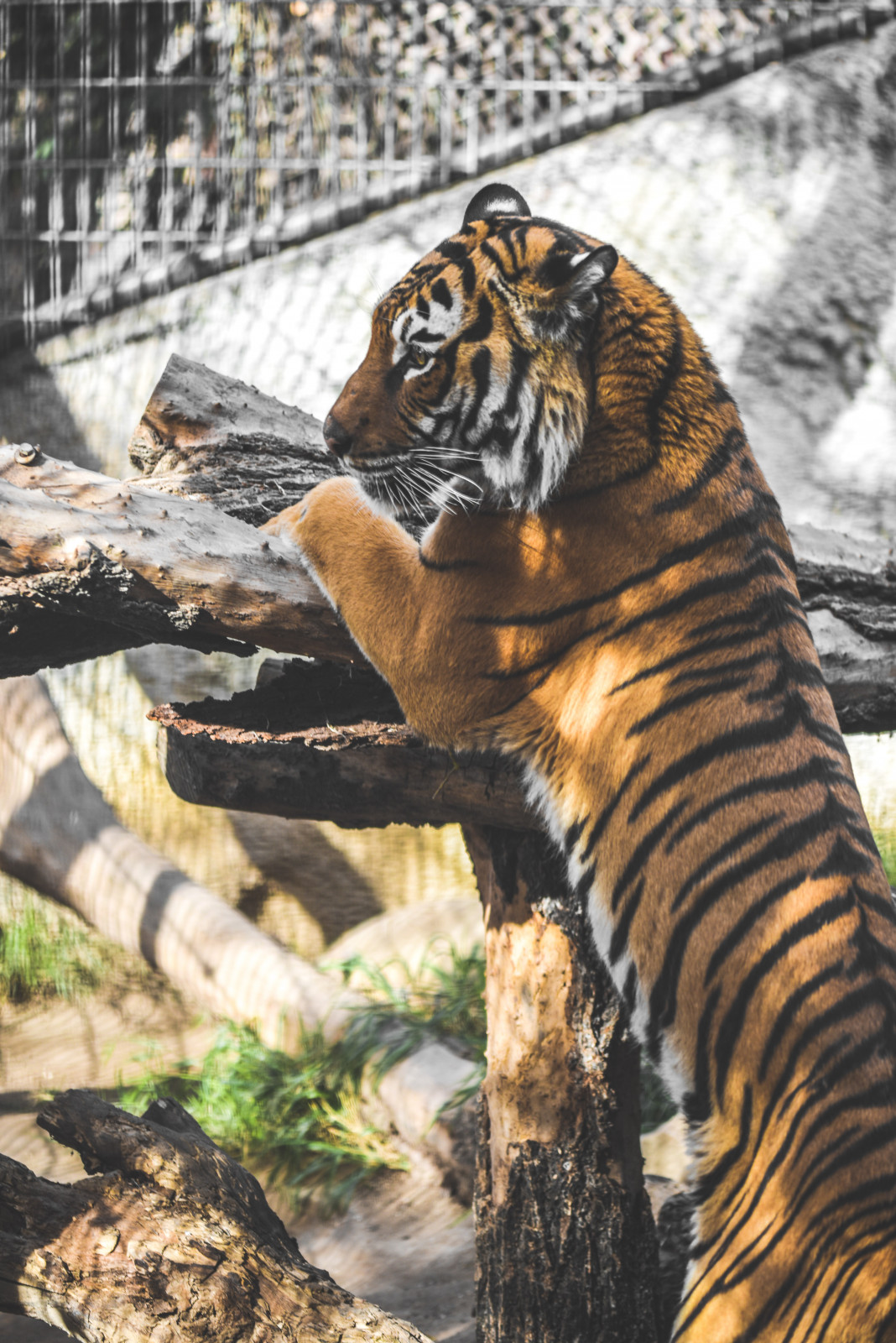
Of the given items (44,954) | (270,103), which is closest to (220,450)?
(270,103)

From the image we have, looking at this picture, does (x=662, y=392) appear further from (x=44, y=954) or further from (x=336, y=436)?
(x=44, y=954)

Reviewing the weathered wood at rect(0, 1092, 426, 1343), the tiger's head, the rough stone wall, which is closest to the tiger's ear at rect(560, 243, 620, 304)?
the tiger's head

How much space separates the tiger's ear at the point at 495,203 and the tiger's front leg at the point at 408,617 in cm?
64

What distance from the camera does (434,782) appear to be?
7.86ft

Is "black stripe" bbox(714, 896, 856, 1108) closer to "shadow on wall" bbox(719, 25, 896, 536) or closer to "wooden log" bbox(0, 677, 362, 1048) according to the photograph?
"wooden log" bbox(0, 677, 362, 1048)

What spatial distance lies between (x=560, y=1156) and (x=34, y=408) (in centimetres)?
437

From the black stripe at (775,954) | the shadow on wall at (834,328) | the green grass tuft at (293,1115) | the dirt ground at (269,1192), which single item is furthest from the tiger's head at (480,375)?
the shadow on wall at (834,328)

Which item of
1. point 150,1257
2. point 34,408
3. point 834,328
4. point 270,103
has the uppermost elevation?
point 270,103

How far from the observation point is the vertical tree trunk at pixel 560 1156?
2.45m

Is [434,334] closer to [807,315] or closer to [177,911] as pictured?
[177,911]

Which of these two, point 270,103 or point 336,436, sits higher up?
point 270,103

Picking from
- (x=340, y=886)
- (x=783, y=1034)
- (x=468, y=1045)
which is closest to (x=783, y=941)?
(x=783, y=1034)

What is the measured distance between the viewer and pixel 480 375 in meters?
2.03

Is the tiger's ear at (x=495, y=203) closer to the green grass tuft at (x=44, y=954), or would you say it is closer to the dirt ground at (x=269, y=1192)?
the dirt ground at (x=269, y=1192)
